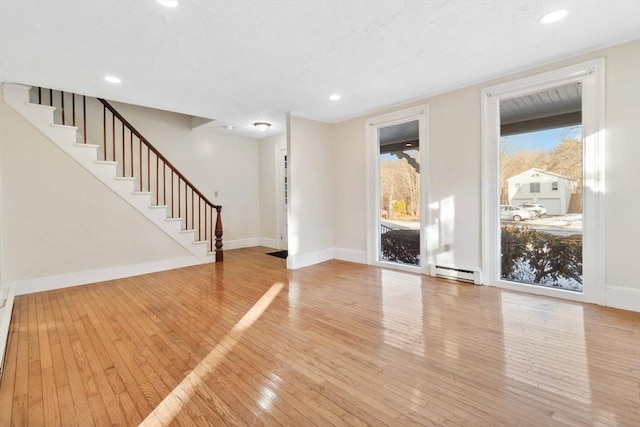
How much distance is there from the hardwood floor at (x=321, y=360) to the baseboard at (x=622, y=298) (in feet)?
0.44

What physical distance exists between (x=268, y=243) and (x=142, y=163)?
3.23 metres

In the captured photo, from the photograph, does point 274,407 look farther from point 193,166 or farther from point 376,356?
point 193,166

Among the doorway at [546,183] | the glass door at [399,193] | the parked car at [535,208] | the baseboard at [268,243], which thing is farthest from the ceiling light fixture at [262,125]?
the parked car at [535,208]

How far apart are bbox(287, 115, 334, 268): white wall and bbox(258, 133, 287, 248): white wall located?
161 cm

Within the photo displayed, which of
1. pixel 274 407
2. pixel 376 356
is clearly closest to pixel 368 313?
pixel 376 356

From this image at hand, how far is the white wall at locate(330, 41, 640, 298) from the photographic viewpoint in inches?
114

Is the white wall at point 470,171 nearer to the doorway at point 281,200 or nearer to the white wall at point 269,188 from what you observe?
the doorway at point 281,200

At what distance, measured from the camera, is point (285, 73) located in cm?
344

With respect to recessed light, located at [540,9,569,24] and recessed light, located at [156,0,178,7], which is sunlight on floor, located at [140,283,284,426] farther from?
recessed light, located at [540,9,569,24]

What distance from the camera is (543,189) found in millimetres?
3533

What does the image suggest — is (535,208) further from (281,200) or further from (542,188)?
(281,200)

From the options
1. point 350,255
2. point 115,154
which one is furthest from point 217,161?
point 350,255

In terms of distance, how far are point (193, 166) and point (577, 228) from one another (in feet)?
21.8

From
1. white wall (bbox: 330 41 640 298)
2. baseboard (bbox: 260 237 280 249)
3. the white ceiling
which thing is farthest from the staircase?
white wall (bbox: 330 41 640 298)
